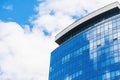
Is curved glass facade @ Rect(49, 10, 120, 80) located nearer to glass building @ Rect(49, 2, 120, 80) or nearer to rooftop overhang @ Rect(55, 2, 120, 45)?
glass building @ Rect(49, 2, 120, 80)

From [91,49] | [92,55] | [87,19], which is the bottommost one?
[92,55]

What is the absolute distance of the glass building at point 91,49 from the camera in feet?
238

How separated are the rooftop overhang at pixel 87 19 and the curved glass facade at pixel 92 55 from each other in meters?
2.48

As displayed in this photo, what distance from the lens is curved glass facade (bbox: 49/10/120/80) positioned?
7200 cm

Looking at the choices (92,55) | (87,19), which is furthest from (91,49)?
(87,19)

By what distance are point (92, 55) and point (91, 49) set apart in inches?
63.5

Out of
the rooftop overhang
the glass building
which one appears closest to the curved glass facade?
the glass building

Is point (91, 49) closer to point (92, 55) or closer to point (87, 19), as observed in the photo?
point (92, 55)

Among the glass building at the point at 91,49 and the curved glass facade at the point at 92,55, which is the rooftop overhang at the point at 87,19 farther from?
the curved glass facade at the point at 92,55

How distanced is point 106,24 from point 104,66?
393 inches

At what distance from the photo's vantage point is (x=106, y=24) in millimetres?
77250

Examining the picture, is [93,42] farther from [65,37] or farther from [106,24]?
[65,37]

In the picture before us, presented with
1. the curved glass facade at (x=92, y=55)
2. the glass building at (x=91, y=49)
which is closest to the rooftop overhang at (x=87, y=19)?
the glass building at (x=91, y=49)

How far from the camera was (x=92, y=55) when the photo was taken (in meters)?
76.8
